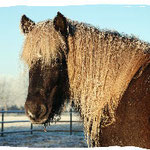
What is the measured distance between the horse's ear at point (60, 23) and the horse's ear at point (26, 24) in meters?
0.40

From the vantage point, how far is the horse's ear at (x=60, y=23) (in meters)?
2.84

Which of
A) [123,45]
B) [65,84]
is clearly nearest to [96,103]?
[65,84]

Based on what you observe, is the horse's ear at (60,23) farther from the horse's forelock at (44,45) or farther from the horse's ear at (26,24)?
the horse's ear at (26,24)

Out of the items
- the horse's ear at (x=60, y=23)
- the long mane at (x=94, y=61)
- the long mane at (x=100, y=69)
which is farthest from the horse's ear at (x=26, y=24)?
the long mane at (x=100, y=69)

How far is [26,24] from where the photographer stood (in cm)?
322

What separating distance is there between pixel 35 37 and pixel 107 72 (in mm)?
837

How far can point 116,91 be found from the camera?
249 cm

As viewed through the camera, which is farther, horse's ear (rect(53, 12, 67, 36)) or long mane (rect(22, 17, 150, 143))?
horse's ear (rect(53, 12, 67, 36))

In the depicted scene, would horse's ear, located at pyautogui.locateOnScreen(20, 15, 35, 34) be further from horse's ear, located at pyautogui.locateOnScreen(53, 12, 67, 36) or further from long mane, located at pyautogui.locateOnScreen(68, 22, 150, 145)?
long mane, located at pyautogui.locateOnScreen(68, 22, 150, 145)

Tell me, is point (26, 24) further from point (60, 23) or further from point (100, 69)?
point (100, 69)

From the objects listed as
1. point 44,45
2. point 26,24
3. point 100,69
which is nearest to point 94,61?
point 100,69

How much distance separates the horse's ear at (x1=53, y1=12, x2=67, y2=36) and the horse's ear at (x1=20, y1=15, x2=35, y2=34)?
397 mm

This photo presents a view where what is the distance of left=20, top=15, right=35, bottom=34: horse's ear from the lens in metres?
3.16

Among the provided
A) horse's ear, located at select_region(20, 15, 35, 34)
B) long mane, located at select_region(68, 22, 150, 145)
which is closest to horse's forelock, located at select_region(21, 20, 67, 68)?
long mane, located at select_region(68, 22, 150, 145)
